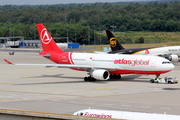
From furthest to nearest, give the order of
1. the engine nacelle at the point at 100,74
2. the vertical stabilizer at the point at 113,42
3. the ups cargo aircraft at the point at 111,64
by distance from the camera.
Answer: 1. the vertical stabilizer at the point at 113,42
2. the ups cargo aircraft at the point at 111,64
3. the engine nacelle at the point at 100,74

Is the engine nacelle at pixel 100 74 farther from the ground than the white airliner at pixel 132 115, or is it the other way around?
the white airliner at pixel 132 115

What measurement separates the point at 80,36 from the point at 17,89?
15726 cm

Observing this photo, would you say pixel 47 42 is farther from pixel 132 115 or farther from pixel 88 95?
pixel 132 115

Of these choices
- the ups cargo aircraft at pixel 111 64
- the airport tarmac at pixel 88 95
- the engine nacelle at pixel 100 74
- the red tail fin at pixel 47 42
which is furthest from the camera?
the red tail fin at pixel 47 42

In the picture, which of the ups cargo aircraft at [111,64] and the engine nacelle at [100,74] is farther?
the ups cargo aircraft at [111,64]

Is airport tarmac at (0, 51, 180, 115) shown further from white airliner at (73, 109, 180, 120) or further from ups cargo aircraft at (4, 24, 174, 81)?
white airliner at (73, 109, 180, 120)

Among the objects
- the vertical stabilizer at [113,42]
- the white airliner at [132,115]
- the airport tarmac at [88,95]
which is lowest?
the airport tarmac at [88,95]

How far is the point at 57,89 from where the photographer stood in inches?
1490

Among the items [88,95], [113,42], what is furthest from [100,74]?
[113,42]

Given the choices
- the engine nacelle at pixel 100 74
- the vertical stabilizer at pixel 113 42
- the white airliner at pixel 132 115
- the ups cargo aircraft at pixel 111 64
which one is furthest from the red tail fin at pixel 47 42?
the white airliner at pixel 132 115

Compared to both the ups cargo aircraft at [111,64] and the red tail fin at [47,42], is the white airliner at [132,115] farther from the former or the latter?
the red tail fin at [47,42]

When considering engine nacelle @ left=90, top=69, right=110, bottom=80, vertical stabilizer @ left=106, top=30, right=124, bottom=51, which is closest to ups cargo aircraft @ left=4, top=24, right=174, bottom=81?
engine nacelle @ left=90, top=69, right=110, bottom=80

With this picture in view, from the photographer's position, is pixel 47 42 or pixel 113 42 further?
pixel 113 42

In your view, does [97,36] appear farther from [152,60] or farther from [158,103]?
[158,103]
